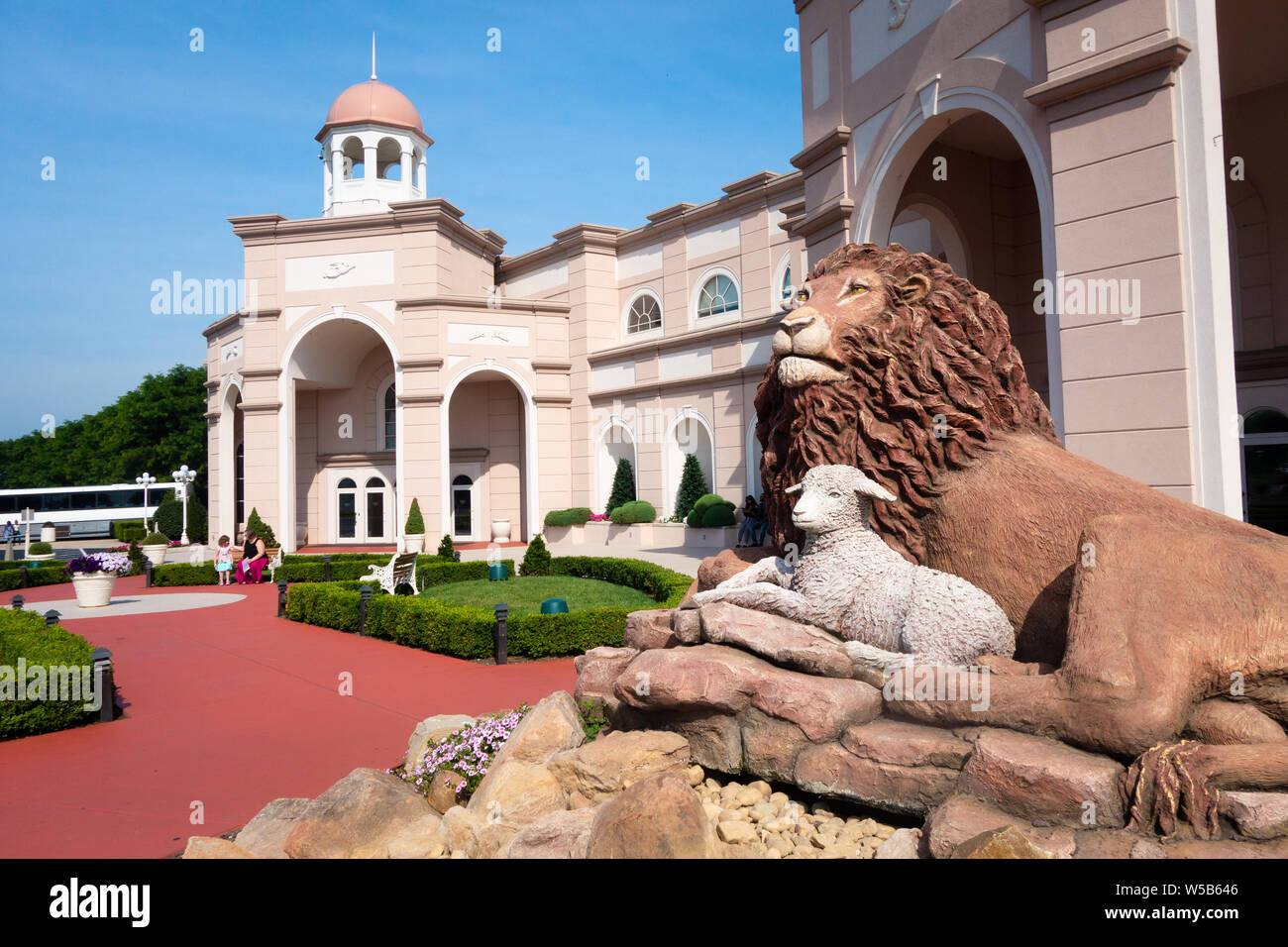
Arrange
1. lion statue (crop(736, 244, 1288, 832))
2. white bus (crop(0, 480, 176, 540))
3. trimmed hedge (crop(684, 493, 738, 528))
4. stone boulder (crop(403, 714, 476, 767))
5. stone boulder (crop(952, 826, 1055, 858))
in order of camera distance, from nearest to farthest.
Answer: stone boulder (crop(952, 826, 1055, 858))
lion statue (crop(736, 244, 1288, 832))
stone boulder (crop(403, 714, 476, 767))
trimmed hedge (crop(684, 493, 738, 528))
white bus (crop(0, 480, 176, 540))

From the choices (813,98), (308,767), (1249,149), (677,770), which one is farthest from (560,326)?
(677,770)

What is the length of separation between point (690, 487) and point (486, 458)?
8.71 meters

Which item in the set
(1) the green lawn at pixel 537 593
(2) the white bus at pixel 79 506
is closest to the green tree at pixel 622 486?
(1) the green lawn at pixel 537 593

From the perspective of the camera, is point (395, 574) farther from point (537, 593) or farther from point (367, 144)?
point (367, 144)

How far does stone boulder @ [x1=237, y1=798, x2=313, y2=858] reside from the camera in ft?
14.2

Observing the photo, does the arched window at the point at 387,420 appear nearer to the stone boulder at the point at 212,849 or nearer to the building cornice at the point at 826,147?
the building cornice at the point at 826,147

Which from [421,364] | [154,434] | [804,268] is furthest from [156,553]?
[154,434]

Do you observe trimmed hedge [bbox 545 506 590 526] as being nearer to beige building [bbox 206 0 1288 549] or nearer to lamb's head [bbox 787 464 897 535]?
beige building [bbox 206 0 1288 549]

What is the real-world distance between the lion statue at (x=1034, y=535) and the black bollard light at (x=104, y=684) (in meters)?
6.91

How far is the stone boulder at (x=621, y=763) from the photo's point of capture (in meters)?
4.03

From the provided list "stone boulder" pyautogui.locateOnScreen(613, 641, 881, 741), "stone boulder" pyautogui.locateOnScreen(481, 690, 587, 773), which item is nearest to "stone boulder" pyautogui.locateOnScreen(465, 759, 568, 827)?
"stone boulder" pyautogui.locateOnScreen(481, 690, 587, 773)

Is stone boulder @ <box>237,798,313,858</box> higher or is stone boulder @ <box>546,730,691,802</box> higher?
stone boulder @ <box>546,730,691,802</box>

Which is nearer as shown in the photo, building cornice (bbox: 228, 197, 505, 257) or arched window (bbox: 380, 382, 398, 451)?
building cornice (bbox: 228, 197, 505, 257)

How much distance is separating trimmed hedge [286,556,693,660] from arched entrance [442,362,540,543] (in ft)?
47.0
